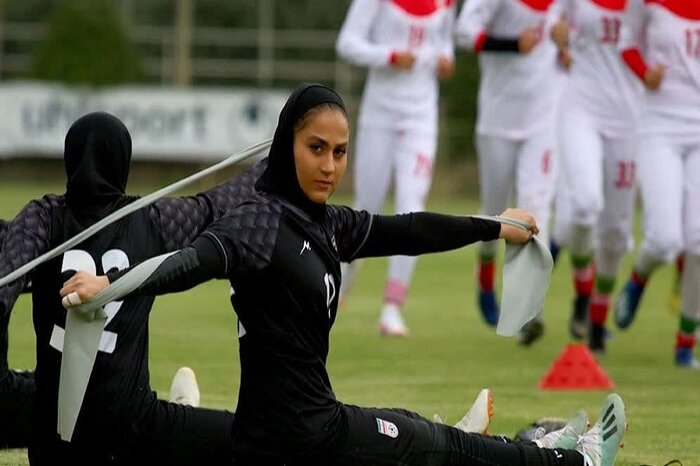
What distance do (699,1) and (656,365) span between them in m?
2.29

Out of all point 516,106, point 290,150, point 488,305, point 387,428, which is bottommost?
point 488,305

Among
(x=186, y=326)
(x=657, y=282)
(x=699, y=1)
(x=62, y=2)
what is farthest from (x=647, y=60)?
(x=62, y=2)

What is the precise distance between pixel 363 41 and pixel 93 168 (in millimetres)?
7064

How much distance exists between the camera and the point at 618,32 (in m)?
11.4

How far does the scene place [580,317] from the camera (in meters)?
11.8

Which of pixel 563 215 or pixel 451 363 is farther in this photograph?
pixel 563 215

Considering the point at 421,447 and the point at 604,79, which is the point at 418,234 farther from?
the point at 604,79

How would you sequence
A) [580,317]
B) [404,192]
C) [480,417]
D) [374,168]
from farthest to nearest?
[374,168], [404,192], [580,317], [480,417]

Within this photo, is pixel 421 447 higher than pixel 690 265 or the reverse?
higher

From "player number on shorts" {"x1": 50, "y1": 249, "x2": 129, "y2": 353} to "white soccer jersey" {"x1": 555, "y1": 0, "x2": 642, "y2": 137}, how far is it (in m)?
5.77

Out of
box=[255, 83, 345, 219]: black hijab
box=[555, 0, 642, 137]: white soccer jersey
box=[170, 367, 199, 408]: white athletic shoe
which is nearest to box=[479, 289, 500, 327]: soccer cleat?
box=[555, 0, 642, 137]: white soccer jersey

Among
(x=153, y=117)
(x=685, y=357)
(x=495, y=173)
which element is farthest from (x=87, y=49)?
(x=685, y=357)

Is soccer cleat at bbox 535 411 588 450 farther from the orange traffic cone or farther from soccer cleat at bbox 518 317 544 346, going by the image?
soccer cleat at bbox 518 317 544 346

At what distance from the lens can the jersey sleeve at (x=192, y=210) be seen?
6.39 m
